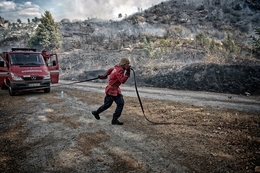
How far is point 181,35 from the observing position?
2716 cm

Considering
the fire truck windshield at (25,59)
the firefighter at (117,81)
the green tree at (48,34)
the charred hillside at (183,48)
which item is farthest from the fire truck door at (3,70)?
the green tree at (48,34)

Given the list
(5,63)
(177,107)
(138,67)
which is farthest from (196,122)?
(138,67)

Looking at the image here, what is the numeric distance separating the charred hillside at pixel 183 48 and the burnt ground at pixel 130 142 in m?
7.24

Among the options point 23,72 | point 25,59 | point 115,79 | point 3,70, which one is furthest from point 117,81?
point 3,70

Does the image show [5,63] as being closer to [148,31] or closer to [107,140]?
[107,140]

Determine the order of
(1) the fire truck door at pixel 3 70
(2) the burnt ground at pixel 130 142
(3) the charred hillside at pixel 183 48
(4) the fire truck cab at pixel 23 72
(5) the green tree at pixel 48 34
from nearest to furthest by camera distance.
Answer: (2) the burnt ground at pixel 130 142, (4) the fire truck cab at pixel 23 72, (1) the fire truck door at pixel 3 70, (3) the charred hillside at pixel 183 48, (5) the green tree at pixel 48 34

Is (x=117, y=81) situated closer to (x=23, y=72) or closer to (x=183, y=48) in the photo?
(x=23, y=72)

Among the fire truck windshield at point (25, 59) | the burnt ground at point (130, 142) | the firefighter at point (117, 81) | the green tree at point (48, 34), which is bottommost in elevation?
the burnt ground at point (130, 142)

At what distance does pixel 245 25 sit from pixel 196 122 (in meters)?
30.5

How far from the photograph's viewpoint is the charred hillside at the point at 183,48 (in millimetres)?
13094

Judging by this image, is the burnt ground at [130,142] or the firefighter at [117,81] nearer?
the burnt ground at [130,142]

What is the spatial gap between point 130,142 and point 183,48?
1897cm

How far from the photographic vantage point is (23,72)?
28.8 ft

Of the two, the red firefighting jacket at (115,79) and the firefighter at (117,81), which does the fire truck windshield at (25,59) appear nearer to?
the firefighter at (117,81)
